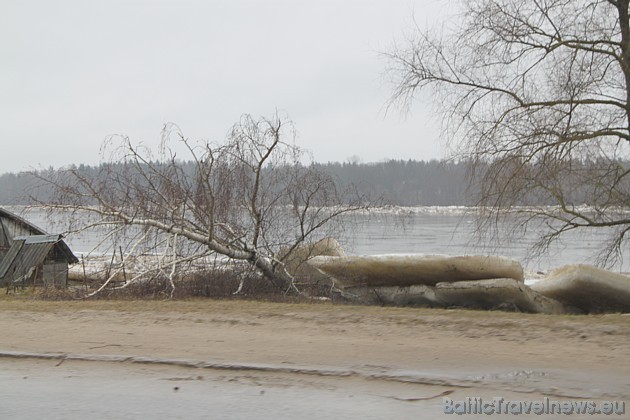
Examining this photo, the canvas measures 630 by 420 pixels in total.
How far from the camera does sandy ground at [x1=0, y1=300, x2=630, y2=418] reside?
5719mm

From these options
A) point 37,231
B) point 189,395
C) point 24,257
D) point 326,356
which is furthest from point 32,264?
point 189,395

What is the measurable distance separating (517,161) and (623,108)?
219cm

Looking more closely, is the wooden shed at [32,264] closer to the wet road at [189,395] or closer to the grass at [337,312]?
the grass at [337,312]

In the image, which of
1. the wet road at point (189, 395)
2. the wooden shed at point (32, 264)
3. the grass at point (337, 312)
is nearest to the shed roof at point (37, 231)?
the wooden shed at point (32, 264)

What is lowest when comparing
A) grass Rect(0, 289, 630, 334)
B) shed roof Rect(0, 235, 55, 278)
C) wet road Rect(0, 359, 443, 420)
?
wet road Rect(0, 359, 443, 420)

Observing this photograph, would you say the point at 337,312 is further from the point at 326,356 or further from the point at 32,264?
the point at 32,264

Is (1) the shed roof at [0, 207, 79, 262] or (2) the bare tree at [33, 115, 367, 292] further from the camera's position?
(1) the shed roof at [0, 207, 79, 262]

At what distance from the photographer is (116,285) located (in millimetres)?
14320

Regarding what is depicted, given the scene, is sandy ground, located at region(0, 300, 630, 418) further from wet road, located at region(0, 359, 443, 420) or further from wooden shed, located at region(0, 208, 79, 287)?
wooden shed, located at region(0, 208, 79, 287)

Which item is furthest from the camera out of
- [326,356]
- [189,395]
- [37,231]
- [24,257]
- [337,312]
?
[37,231]

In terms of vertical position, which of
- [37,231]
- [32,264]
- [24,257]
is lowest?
[32,264]

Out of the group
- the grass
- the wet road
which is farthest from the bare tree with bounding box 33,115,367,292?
the wet road

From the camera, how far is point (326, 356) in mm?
7207

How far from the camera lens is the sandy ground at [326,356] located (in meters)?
5.72
